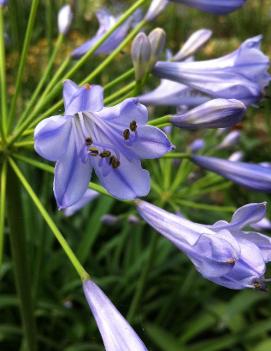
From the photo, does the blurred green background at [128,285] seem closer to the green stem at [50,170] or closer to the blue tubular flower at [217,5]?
the blue tubular flower at [217,5]

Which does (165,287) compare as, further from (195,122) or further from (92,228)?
(195,122)

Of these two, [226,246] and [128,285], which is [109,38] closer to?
[226,246]

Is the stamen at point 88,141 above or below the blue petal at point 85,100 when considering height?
below

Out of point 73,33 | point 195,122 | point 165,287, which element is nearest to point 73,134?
point 195,122

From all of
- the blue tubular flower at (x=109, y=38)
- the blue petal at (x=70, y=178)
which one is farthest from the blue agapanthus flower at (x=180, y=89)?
the blue petal at (x=70, y=178)

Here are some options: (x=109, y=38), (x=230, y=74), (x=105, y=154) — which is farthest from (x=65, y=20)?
(x=105, y=154)
